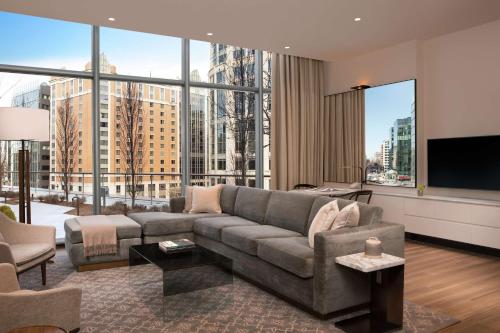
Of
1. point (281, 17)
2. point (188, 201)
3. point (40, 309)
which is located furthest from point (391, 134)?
point (40, 309)

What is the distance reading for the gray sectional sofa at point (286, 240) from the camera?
2977 mm

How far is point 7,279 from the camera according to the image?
2.35m

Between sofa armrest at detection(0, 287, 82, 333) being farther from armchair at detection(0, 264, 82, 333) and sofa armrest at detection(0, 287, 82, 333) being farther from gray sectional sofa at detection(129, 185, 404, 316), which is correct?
gray sectional sofa at detection(129, 185, 404, 316)

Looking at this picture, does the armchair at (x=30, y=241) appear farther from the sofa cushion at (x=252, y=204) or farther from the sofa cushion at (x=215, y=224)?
the sofa cushion at (x=252, y=204)

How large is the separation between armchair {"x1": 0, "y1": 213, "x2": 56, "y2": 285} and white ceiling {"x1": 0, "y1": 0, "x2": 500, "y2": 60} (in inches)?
92.5

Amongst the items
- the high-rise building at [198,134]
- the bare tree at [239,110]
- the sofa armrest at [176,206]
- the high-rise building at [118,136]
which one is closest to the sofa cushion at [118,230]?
the sofa armrest at [176,206]

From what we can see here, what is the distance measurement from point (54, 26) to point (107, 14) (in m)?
1.34

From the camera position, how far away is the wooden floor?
306 centimetres

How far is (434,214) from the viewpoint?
5449 mm

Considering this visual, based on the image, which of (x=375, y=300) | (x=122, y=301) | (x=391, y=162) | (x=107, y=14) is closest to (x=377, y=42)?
(x=391, y=162)

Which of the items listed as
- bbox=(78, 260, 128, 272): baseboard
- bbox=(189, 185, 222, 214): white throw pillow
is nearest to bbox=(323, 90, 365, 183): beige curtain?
bbox=(189, 185, 222, 214): white throw pillow

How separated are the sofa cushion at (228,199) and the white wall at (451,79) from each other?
2.48 m

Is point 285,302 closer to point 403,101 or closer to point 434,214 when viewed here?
point 434,214

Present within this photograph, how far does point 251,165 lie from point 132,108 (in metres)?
2.31
